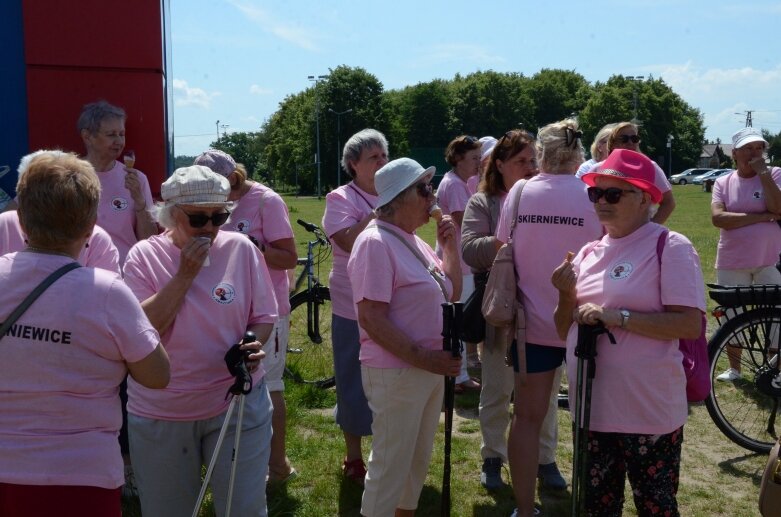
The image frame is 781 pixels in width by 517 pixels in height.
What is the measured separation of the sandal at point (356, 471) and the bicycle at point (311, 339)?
5.99 feet

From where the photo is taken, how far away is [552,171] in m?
4.03

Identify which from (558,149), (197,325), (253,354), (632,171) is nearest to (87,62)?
(197,325)

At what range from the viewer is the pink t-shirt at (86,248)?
11.5 feet

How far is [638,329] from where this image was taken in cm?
319

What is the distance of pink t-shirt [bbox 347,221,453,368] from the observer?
3.56m

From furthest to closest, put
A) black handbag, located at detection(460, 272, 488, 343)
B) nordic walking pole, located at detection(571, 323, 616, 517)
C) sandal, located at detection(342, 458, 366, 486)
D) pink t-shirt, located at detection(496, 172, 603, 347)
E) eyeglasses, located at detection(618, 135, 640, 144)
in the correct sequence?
eyeglasses, located at detection(618, 135, 640, 144) < sandal, located at detection(342, 458, 366, 486) < black handbag, located at detection(460, 272, 488, 343) < pink t-shirt, located at detection(496, 172, 603, 347) < nordic walking pole, located at detection(571, 323, 616, 517)

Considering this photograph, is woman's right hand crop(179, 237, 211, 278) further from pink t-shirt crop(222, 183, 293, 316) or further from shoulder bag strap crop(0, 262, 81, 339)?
pink t-shirt crop(222, 183, 293, 316)

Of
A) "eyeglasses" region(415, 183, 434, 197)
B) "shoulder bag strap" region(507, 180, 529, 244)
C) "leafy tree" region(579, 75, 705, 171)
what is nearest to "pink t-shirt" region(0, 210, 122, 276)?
"eyeglasses" region(415, 183, 434, 197)

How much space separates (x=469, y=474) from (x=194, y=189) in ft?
9.62

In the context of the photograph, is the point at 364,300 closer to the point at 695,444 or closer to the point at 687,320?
the point at 687,320

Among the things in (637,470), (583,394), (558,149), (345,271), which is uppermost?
(558,149)

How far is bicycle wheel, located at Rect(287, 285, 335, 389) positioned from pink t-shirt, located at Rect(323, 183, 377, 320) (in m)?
1.94

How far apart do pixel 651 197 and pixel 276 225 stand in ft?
7.41

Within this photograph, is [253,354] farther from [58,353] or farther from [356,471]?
[356,471]
